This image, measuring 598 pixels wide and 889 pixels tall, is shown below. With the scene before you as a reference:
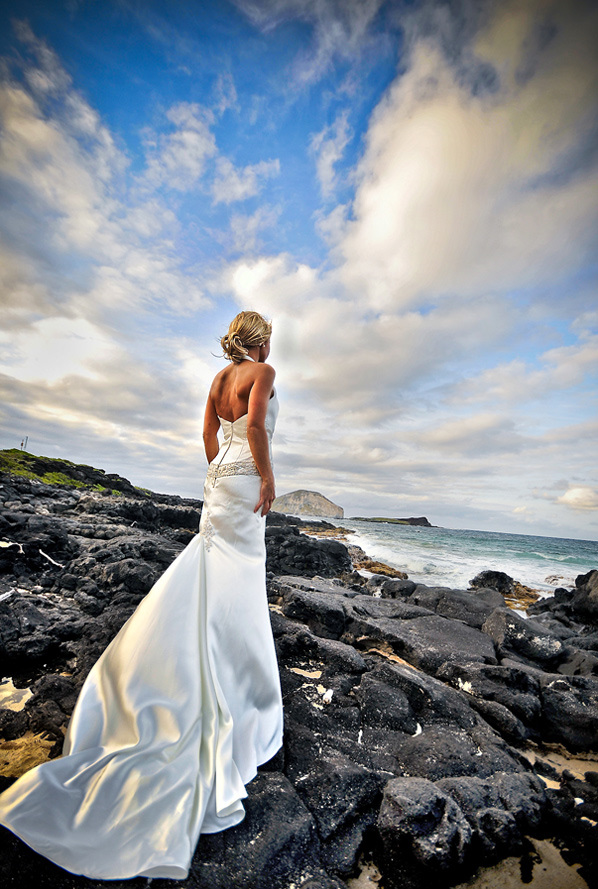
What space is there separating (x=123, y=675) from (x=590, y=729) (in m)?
4.86

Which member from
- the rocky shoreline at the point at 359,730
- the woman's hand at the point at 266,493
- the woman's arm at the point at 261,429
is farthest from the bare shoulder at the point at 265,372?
the rocky shoreline at the point at 359,730

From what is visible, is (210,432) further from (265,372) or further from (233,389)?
(265,372)

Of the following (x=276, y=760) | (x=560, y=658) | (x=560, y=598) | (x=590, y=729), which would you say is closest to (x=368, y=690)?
(x=276, y=760)

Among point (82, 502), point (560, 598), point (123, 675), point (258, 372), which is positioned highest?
point (258, 372)

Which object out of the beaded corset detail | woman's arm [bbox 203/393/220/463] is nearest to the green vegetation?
woman's arm [bbox 203/393/220/463]

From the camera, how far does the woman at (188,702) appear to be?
183 centimetres

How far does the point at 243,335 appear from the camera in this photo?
340 cm

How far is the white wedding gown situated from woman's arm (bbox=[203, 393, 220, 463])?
347 mm

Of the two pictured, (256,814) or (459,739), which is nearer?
(256,814)

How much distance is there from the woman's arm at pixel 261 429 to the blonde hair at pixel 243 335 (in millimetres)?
328

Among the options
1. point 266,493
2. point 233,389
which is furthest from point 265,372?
point 266,493

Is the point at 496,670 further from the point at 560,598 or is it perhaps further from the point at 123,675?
the point at 560,598

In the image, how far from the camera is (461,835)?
214 centimetres

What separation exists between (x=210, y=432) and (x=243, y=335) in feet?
3.24
